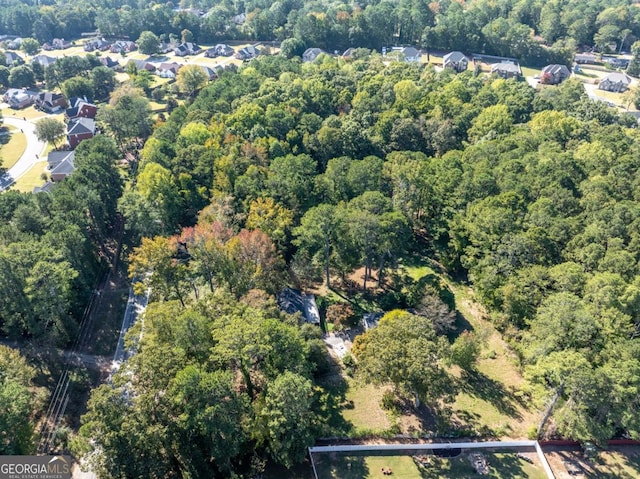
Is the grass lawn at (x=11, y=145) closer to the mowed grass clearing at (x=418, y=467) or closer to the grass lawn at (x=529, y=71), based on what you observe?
the mowed grass clearing at (x=418, y=467)

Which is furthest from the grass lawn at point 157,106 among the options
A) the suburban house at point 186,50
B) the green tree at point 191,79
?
the suburban house at point 186,50

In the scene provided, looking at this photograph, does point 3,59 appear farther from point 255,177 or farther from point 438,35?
point 438,35

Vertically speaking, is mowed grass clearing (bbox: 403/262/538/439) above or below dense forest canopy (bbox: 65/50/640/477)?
below

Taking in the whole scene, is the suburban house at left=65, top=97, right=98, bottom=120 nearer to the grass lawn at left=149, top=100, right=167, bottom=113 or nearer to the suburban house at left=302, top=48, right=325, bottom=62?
the grass lawn at left=149, top=100, right=167, bottom=113

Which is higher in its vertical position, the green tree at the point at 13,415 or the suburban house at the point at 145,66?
the suburban house at the point at 145,66

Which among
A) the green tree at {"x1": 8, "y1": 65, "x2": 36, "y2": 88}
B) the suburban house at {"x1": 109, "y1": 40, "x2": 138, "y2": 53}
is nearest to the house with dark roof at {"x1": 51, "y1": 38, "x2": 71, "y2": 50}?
the suburban house at {"x1": 109, "y1": 40, "x2": 138, "y2": 53}

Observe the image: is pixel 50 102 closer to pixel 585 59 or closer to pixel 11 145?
pixel 11 145
